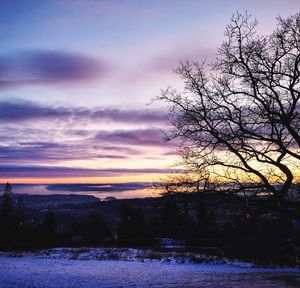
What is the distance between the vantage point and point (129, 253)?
2458 centimetres

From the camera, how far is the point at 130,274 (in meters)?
17.2

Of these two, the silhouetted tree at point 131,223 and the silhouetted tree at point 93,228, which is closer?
the silhouetted tree at point 131,223

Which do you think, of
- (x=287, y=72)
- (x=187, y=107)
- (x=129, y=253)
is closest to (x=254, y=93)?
(x=287, y=72)

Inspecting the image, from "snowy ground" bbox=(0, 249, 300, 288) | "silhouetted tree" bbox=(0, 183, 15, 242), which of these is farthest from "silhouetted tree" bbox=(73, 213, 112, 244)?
"snowy ground" bbox=(0, 249, 300, 288)

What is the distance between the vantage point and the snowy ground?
1421 centimetres

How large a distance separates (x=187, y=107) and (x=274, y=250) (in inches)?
384

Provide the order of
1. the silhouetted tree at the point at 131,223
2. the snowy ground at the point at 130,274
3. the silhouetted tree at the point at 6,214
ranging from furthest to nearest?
the silhouetted tree at the point at 6,214 → the silhouetted tree at the point at 131,223 → the snowy ground at the point at 130,274

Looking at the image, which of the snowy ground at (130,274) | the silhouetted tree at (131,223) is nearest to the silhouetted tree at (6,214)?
the silhouetted tree at (131,223)

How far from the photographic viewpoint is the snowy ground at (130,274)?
1421 centimetres

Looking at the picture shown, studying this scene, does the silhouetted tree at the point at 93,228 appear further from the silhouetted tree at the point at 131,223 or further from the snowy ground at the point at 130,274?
the snowy ground at the point at 130,274

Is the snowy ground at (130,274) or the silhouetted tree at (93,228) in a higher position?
the snowy ground at (130,274)

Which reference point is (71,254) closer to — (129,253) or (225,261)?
(129,253)

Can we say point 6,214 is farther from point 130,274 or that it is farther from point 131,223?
point 130,274

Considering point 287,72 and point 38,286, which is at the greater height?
point 287,72
